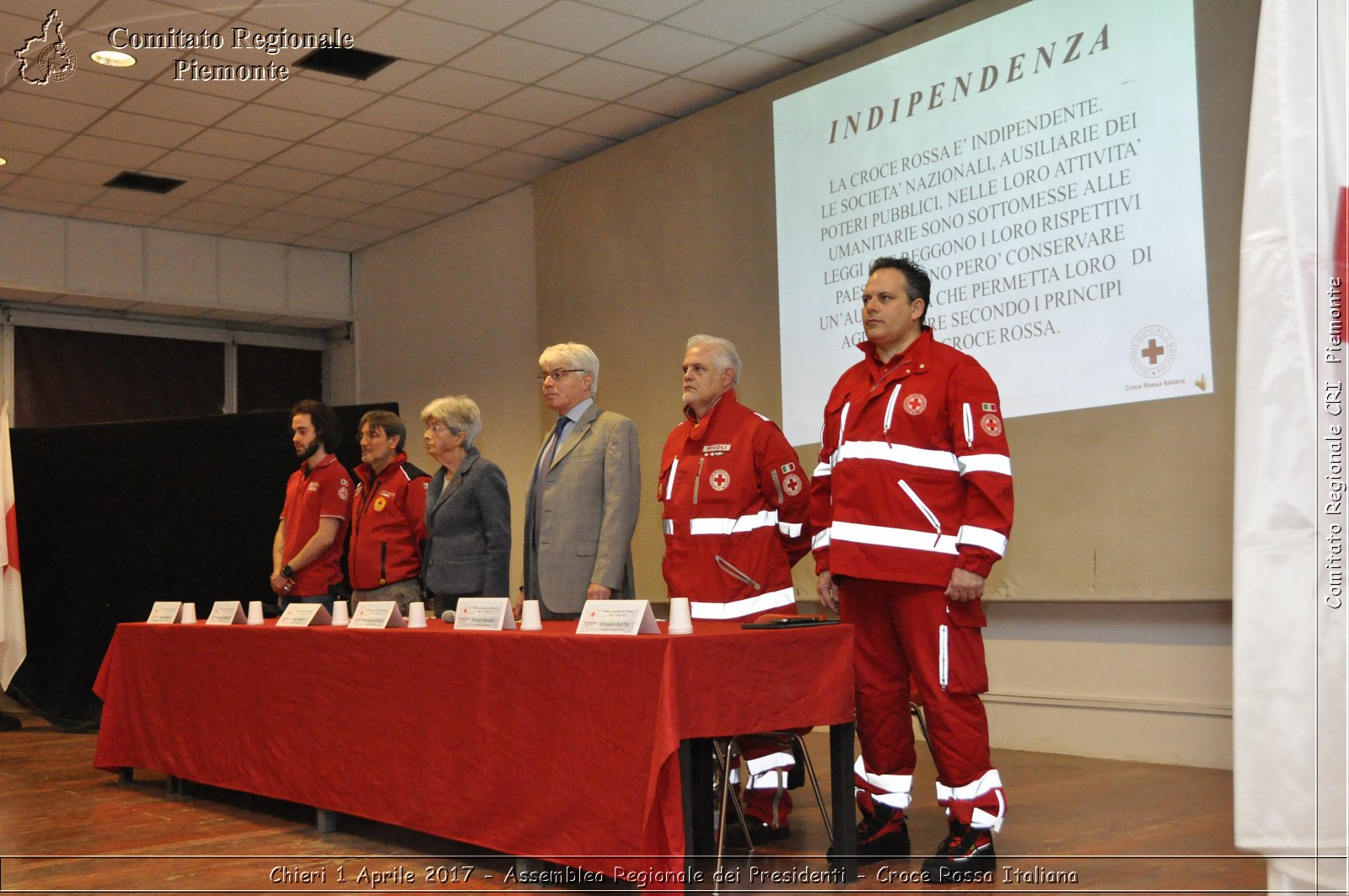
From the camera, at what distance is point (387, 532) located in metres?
4.52

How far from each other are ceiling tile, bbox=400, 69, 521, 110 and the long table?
3.25 m

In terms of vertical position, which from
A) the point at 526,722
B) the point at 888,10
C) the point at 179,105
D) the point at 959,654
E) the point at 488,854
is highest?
the point at 888,10

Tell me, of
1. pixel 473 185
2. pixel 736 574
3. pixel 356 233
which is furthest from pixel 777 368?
→ pixel 356 233

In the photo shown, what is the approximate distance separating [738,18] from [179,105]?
9.79 feet

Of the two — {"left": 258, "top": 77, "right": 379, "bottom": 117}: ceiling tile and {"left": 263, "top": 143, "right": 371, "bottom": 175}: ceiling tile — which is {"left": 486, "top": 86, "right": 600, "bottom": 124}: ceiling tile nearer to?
{"left": 258, "top": 77, "right": 379, "bottom": 117}: ceiling tile

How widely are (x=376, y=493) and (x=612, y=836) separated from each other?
2.44 meters

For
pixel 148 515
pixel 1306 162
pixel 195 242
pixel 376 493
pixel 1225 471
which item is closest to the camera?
pixel 1306 162

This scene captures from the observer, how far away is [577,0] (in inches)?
201

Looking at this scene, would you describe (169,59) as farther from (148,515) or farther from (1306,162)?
(1306,162)

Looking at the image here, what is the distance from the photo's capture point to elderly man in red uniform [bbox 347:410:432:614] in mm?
4500

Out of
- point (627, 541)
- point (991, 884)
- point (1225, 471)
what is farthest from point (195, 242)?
point (991, 884)

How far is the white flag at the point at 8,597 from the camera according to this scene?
593 centimetres

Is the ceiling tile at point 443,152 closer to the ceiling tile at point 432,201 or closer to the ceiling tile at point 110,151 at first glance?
the ceiling tile at point 432,201

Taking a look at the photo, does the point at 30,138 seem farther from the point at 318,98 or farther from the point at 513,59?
the point at 513,59
